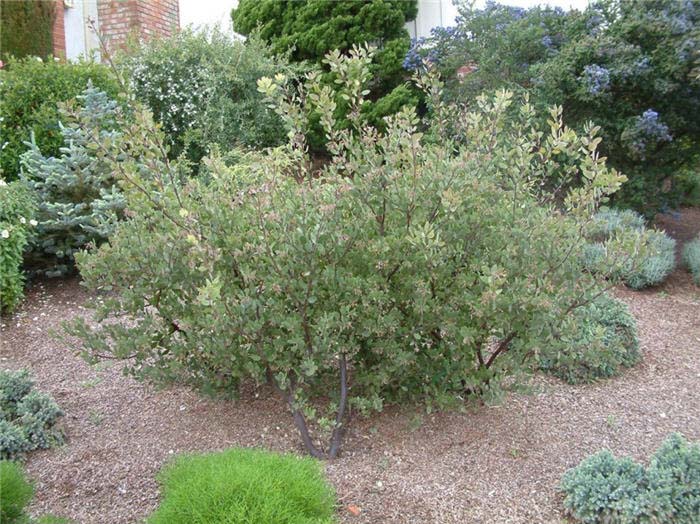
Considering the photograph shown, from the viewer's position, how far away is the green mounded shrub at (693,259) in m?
5.77

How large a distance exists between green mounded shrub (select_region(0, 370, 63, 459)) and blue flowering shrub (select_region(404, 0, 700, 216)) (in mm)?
5307

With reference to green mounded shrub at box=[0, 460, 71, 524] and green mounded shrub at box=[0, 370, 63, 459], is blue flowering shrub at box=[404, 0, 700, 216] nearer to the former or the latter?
green mounded shrub at box=[0, 370, 63, 459]

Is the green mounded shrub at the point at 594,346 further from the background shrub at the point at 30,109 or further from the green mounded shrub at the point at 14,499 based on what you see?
the background shrub at the point at 30,109

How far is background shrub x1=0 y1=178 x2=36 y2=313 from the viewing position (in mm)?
4387

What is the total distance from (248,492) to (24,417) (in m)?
1.46

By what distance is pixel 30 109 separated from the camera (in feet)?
19.2

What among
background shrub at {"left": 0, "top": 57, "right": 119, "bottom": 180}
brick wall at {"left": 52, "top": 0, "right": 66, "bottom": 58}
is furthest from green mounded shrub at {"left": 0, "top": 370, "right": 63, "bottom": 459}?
brick wall at {"left": 52, "top": 0, "right": 66, "bottom": 58}

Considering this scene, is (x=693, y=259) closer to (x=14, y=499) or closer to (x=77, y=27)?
(x=14, y=499)

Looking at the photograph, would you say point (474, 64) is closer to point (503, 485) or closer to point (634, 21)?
point (634, 21)

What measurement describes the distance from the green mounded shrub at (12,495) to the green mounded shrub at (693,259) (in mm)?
5525

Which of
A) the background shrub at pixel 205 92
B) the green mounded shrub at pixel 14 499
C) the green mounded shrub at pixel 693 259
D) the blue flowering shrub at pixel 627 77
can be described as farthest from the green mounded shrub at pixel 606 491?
the background shrub at pixel 205 92

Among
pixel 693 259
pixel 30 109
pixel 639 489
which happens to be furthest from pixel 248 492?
pixel 693 259

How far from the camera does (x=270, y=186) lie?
2682 mm

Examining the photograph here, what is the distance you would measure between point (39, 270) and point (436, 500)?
13.2 ft
